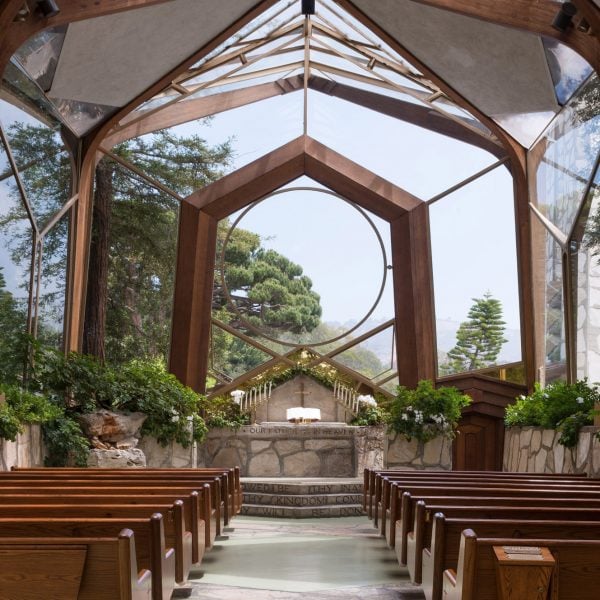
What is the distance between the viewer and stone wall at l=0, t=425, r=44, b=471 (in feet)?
24.3

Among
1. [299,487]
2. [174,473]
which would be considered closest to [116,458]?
[299,487]

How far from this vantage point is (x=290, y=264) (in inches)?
576

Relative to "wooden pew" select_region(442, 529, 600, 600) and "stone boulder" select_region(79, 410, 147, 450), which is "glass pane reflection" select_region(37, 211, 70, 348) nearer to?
"stone boulder" select_region(79, 410, 147, 450)

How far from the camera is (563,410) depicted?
28.3 ft

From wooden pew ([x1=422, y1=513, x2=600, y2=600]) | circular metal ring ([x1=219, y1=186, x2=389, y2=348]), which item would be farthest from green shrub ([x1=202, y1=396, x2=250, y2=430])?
wooden pew ([x1=422, y1=513, x2=600, y2=600])

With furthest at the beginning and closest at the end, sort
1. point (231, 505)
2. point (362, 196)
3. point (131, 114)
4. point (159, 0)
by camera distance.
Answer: point (362, 196) < point (131, 114) < point (159, 0) < point (231, 505)

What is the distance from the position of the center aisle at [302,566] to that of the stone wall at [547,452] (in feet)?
6.54

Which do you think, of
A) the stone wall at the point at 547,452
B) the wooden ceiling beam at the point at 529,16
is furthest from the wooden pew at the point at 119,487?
the wooden ceiling beam at the point at 529,16

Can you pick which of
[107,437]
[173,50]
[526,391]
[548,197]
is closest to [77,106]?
[173,50]

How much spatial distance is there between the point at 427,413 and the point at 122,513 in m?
8.04

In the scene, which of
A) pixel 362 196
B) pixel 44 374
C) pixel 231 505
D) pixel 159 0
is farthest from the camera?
pixel 362 196

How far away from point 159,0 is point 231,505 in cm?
488

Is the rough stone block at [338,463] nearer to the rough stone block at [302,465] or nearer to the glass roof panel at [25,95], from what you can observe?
the rough stone block at [302,465]

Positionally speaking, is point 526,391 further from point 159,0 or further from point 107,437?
point 159,0
